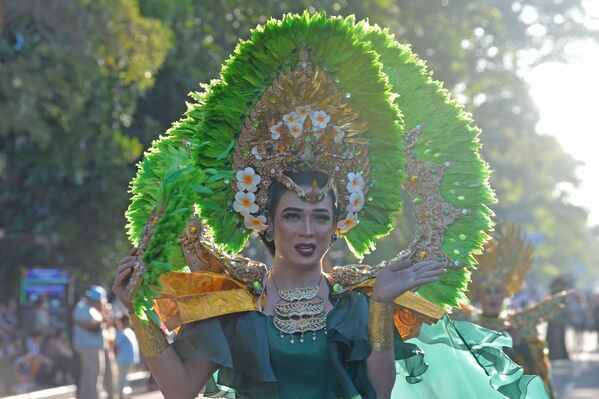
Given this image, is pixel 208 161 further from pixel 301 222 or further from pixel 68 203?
pixel 68 203

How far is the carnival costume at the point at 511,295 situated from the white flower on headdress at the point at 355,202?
514cm

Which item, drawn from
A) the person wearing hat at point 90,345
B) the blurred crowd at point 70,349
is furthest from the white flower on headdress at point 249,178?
the person wearing hat at point 90,345

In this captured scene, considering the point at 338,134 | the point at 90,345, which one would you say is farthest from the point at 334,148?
the point at 90,345

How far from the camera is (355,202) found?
18.7 ft

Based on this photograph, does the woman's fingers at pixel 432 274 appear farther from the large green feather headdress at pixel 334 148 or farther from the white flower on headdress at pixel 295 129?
the white flower on headdress at pixel 295 129

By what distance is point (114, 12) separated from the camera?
60.6 feet

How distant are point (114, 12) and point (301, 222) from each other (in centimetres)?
1341

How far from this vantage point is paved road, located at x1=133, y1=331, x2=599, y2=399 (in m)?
21.1

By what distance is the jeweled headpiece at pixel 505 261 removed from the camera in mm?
11570

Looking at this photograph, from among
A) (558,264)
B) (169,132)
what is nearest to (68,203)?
(169,132)

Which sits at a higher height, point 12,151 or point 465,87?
point 465,87

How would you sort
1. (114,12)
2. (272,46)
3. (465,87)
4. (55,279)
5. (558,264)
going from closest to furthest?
(272,46), (114,12), (55,279), (465,87), (558,264)

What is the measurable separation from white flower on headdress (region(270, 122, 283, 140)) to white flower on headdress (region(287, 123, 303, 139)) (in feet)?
0.13

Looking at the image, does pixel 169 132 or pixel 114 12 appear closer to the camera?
pixel 169 132
